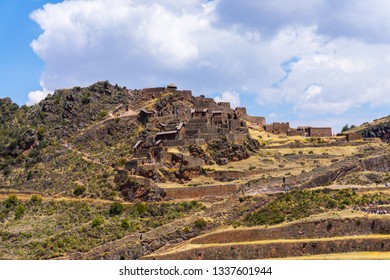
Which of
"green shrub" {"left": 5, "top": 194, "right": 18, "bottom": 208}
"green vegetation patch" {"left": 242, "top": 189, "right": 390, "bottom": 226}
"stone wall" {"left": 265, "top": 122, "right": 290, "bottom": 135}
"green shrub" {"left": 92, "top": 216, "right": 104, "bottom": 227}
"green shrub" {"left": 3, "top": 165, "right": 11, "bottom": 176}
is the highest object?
"stone wall" {"left": 265, "top": 122, "right": 290, "bottom": 135}

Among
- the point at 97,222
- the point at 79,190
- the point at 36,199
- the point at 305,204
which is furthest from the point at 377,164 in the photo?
the point at 36,199

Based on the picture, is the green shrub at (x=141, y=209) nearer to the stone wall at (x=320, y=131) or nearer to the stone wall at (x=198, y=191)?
the stone wall at (x=198, y=191)

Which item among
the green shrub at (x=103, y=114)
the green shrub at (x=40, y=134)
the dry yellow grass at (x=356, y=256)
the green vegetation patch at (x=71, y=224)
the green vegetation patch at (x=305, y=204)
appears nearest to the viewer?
the dry yellow grass at (x=356, y=256)

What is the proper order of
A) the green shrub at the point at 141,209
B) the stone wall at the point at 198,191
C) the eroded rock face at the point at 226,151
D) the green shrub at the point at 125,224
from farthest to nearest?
the eroded rock face at the point at 226,151
the stone wall at the point at 198,191
the green shrub at the point at 141,209
the green shrub at the point at 125,224

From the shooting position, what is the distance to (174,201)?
52.6 metres

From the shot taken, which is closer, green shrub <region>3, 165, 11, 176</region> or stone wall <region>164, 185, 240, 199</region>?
stone wall <region>164, 185, 240, 199</region>

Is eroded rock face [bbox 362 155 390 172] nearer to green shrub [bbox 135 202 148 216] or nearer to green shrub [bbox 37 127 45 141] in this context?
green shrub [bbox 135 202 148 216]

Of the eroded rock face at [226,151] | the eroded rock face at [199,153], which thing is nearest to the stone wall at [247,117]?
the eroded rock face at [226,151]

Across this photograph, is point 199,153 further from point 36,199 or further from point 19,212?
point 19,212

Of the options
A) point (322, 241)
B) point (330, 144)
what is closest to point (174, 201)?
point (322, 241)

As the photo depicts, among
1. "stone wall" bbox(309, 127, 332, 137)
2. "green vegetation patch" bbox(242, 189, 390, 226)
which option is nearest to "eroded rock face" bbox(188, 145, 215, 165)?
"green vegetation patch" bbox(242, 189, 390, 226)

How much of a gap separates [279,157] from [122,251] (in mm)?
22032

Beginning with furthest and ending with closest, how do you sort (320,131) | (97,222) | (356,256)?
(320,131)
(97,222)
(356,256)

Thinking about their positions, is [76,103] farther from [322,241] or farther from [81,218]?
[322,241]
